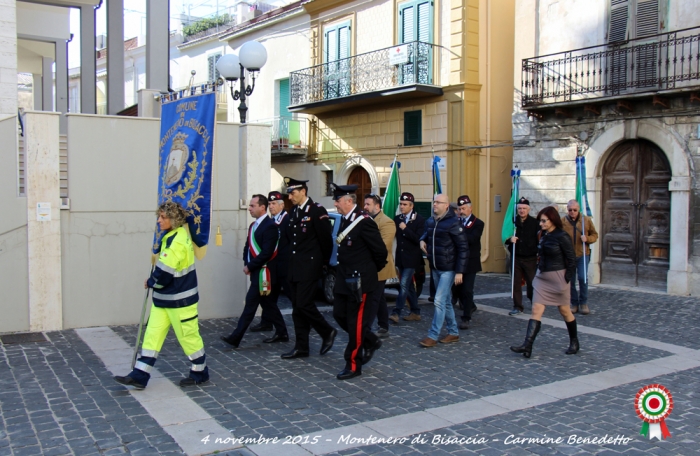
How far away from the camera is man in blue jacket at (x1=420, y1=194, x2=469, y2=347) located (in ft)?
26.7

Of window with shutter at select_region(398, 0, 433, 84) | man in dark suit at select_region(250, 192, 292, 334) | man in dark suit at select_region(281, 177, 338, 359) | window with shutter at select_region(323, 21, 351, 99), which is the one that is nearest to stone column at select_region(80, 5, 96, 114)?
window with shutter at select_region(323, 21, 351, 99)

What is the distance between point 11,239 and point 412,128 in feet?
41.5

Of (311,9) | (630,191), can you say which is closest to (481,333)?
(630,191)

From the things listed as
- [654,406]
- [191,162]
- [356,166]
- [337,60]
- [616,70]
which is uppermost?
[337,60]

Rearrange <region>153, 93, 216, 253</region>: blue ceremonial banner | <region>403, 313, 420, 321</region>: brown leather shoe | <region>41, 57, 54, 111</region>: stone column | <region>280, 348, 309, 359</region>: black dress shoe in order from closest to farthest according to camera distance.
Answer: <region>153, 93, 216, 253</region>: blue ceremonial banner
<region>280, 348, 309, 359</region>: black dress shoe
<region>403, 313, 420, 321</region>: brown leather shoe
<region>41, 57, 54, 111</region>: stone column

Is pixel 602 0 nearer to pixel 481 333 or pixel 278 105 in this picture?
pixel 481 333

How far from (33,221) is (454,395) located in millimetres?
5876

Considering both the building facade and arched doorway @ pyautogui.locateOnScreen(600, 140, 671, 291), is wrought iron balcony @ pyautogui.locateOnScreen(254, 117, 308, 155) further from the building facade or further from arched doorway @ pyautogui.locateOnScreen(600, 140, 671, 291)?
arched doorway @ pyautogui.locateOnScreen(600, 140, 671, 291)

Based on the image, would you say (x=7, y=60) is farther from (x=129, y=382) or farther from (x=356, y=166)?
(x=356, y=166)

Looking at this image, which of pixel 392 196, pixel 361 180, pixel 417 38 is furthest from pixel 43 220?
pixel 361 180

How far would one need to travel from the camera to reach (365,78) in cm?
1998

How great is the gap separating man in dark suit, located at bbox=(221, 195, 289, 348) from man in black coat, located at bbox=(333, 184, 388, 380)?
1250 millimetres

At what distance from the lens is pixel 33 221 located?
8.69 meters

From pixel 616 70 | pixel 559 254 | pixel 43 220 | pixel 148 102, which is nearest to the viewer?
pixel 559 254
